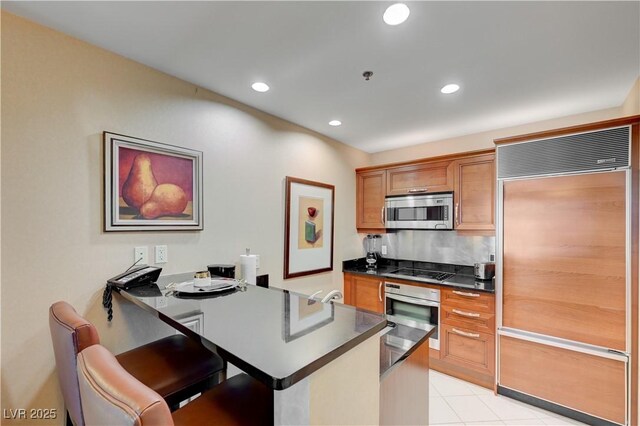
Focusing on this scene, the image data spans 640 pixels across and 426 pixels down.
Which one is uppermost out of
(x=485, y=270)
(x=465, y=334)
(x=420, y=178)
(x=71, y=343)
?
(x=420, y=178)

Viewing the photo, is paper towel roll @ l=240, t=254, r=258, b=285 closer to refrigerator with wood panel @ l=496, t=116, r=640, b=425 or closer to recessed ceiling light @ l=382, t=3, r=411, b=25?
recessed ceiling light @ l=382, t=3, r=411, b=25

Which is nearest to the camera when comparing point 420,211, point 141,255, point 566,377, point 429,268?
point 141,255

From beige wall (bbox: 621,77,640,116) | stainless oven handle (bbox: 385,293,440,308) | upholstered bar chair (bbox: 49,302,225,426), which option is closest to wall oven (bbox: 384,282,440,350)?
stainless oven handle (bbox: 385,293,440,308)

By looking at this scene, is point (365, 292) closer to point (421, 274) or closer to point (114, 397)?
point (421, 274)

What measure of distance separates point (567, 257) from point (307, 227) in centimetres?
217

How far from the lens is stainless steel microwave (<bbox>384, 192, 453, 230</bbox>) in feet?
9.94

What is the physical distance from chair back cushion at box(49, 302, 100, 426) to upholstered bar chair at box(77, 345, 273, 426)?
0.67 feet

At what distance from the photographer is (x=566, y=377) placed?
216 centimetres

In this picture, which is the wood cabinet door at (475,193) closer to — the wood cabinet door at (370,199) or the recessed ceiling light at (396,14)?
the wood cabinet door at (370,199)

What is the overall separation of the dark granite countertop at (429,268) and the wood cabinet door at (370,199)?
0.53m

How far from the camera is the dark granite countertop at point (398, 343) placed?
119 cm

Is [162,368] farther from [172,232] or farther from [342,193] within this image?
[342,193]

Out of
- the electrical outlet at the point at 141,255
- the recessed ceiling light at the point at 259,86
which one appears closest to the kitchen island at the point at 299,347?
the electrical outlet at the point at 141,255

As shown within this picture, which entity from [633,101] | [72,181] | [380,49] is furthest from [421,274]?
[72,181]
